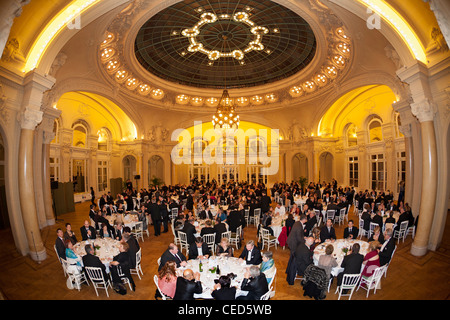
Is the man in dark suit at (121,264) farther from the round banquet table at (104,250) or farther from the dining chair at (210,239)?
the dining chair at (210,239)

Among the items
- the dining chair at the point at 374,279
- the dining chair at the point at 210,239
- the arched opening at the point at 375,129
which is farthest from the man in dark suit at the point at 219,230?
the arched opening at the point at 375,129

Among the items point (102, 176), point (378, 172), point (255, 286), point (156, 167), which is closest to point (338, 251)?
point (255, 286)

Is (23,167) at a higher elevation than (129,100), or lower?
lower

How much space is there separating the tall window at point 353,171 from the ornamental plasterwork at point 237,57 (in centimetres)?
598

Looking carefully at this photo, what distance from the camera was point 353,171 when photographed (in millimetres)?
19422

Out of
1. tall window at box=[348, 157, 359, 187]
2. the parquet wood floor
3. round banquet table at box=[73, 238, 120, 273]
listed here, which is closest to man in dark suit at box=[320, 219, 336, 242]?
the parquet wood floor

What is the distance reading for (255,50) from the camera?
16.7 meters

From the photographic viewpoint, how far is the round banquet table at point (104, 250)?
608 cm

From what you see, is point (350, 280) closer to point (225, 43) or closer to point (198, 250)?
point (198, 250)

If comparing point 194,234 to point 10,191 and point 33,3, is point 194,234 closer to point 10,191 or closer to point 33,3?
point 10,191

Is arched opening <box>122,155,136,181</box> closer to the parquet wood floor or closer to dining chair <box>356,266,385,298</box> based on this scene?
the parquet wood floor

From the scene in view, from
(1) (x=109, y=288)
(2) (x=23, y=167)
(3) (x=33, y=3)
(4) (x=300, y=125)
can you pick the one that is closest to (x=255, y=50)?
(4) (x=300, y=125)

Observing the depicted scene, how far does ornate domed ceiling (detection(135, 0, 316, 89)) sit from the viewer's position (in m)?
12.6
